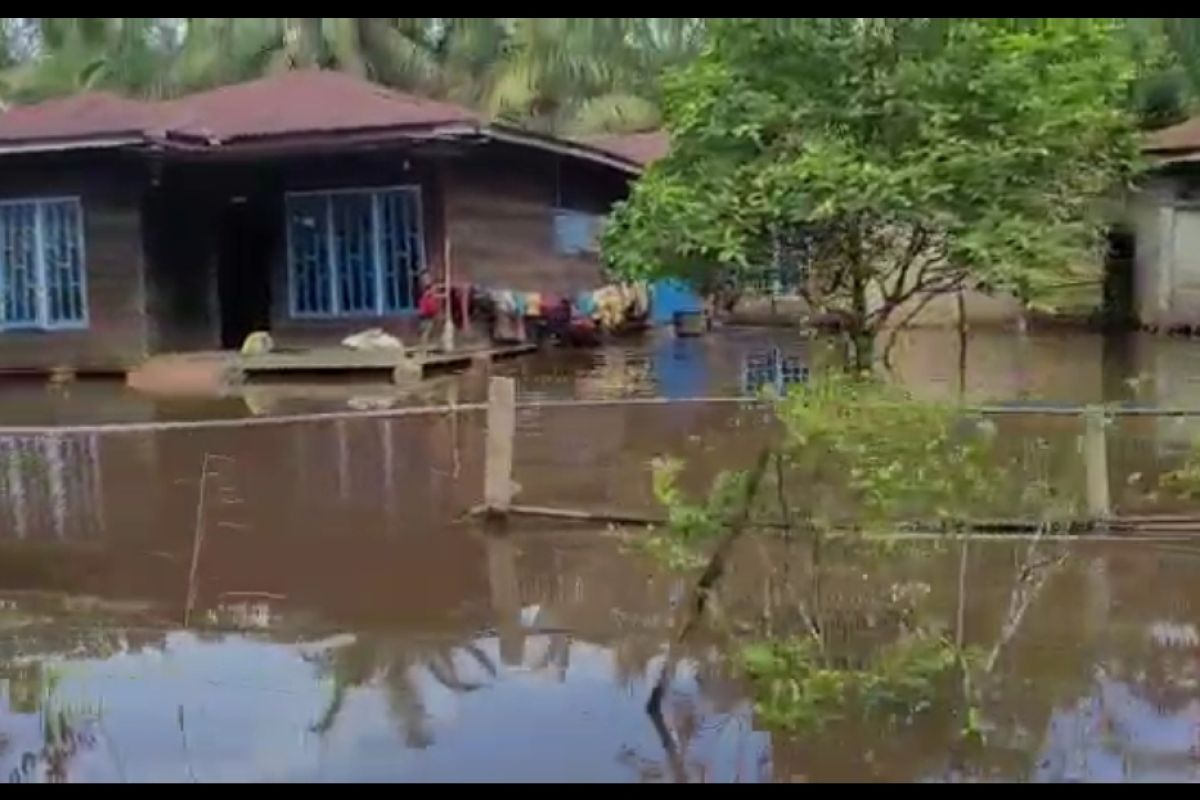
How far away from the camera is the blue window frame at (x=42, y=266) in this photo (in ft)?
51.3

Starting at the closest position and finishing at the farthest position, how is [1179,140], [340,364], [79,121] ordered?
[79,121] → [340,364] → [1179,140]

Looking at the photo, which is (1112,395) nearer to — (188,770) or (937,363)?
(937,363)

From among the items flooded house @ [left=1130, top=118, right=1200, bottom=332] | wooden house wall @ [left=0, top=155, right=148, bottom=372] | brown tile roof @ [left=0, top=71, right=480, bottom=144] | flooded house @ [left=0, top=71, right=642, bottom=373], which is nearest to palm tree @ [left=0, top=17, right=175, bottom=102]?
brown tile roof @ [left=0, top=71, right=480, bottom=144]

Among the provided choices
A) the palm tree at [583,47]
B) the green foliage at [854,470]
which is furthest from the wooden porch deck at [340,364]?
the green foliage at [854,470]

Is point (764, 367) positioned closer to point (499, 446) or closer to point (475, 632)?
point (499, 446)

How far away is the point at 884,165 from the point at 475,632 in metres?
2.97

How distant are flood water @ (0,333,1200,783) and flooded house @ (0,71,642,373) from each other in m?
6.09

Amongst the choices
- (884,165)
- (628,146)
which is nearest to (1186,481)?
(884,165)

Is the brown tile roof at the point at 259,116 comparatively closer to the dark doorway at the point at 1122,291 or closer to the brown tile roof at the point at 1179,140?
the brown tile roof at the point at 1179,140

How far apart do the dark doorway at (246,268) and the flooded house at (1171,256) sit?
1026cm

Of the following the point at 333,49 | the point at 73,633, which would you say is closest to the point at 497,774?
the point at 333,49

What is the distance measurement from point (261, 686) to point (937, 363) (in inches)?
414

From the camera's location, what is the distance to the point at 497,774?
4.20 metres

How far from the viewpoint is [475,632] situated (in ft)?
19.1
